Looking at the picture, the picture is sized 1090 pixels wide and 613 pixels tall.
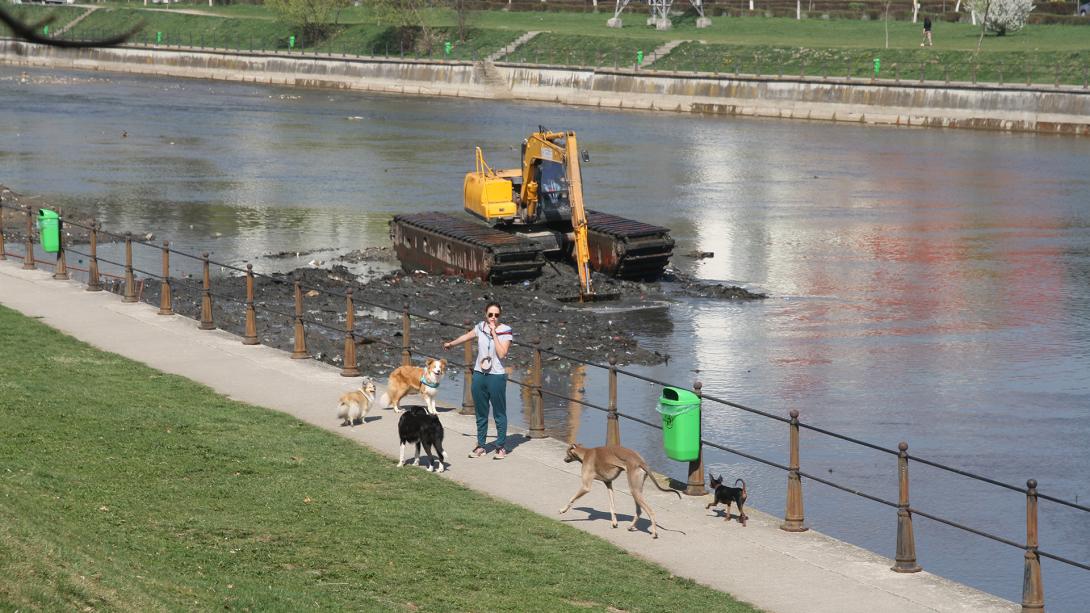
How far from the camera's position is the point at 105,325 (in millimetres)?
20609

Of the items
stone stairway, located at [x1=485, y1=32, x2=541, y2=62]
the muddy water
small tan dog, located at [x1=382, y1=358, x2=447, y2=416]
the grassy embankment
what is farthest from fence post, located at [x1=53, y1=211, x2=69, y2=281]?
stone stairway, located at [x1=485, y1=32, x2=541, y2=62]

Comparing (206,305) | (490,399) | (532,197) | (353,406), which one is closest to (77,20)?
(532,197)

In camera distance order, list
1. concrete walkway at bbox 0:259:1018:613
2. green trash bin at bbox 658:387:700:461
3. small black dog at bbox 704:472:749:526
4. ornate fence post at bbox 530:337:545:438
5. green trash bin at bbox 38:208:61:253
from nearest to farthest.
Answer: concrete walkway at bbox 0:259:1018:613 < small black dog at bbox 704:472:749:526 < green trash bin at bbox 658:387:700:461 < ornate fence post at bbox 530:337:545:438 < green trash bin at bbox 38:208:61:253

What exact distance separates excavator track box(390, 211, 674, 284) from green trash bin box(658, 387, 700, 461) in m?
16.4

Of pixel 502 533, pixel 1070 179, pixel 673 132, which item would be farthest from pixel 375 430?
pixel 673 132

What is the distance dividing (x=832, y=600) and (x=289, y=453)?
5.30 metres

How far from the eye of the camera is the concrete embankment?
66000mm

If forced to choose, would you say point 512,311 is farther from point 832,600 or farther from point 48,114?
point 48,114

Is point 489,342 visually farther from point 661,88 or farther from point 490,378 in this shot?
point 661,88

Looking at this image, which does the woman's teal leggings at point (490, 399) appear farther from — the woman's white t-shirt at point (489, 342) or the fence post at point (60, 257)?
the fence post at point (60, 257)

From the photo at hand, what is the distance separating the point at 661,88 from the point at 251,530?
69.7 meters

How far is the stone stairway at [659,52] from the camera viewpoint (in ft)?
278

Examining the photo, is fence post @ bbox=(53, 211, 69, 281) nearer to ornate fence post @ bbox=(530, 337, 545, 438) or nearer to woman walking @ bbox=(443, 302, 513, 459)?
ornate fence post @ bbox=(530, 337, 545, 438)

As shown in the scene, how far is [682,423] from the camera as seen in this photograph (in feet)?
42.9
